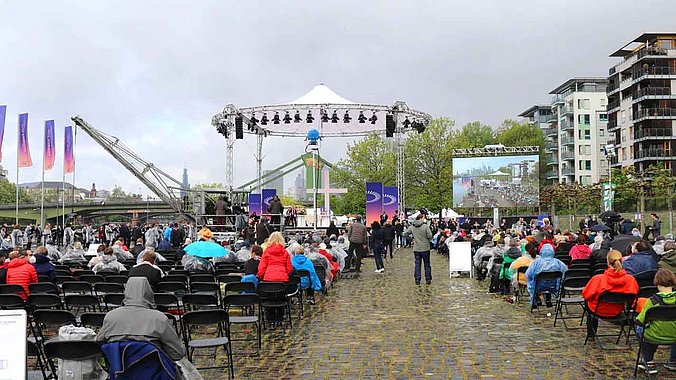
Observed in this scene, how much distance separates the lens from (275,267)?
1095cm

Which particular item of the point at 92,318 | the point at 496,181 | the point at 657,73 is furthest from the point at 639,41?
the point at 92,318

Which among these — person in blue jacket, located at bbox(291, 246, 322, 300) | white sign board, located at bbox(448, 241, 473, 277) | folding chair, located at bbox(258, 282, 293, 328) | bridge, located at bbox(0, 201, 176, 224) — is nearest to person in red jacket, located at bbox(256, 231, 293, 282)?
folding chair, located at bbox(258, 282, 293, 328)

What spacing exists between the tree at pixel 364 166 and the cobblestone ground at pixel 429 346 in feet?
164

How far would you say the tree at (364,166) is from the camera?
2511 inches

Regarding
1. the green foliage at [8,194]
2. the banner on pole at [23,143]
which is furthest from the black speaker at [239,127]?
the green foliage at [8,194]

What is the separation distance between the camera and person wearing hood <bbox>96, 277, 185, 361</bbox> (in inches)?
216

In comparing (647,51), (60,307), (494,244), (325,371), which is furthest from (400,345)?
(647,51)

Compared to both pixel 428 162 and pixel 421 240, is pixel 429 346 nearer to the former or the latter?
pixel 421 240

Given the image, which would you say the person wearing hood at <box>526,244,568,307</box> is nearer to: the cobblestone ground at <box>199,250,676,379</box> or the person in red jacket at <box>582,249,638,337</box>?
the cobblestone ground at <box>199,250,676,379</box>

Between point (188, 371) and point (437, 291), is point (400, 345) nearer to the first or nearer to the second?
point (188, 371)

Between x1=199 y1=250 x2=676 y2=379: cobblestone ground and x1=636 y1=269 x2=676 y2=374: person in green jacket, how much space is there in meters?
0.18

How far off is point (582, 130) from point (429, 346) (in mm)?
86354

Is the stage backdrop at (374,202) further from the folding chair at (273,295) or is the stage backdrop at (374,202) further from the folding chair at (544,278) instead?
the folding chair at (273,295)

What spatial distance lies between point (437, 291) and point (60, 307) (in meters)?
8.02
